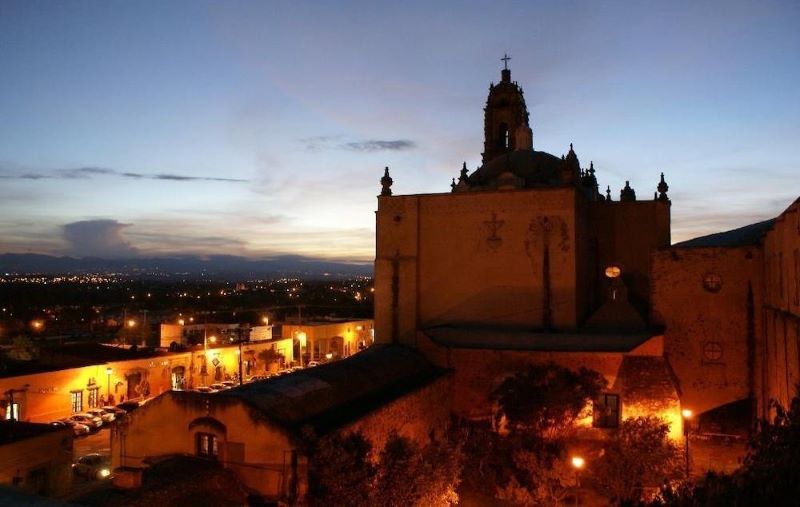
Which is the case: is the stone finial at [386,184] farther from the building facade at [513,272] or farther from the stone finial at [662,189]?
the stone finial at [662,189]

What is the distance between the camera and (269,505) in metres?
13.6

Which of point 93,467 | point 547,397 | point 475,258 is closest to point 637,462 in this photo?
point 547,397

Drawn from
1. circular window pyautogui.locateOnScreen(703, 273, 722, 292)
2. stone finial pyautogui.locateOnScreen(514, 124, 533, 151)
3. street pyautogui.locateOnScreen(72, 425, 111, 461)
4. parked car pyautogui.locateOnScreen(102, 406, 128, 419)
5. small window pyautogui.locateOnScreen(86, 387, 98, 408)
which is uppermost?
stone finial pyautogui.locateOnScreen(514, 124, 533, 151)

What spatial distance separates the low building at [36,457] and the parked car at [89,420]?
895cm

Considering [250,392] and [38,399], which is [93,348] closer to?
[38,399]

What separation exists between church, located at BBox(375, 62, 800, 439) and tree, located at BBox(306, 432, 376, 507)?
29.1ft

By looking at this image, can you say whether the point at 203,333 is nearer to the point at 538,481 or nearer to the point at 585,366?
the point at 585,366

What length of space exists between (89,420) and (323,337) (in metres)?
21.9

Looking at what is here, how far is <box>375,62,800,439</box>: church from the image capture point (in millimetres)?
21000

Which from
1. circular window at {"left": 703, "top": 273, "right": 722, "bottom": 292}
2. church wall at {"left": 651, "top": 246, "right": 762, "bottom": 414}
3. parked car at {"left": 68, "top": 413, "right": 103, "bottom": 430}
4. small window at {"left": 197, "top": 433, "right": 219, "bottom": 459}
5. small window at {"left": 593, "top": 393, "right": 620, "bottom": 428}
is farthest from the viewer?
parked car at {"left": 68, "top": 413, "right": 103, "bottom": 430}

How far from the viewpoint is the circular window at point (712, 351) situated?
22.8 meters

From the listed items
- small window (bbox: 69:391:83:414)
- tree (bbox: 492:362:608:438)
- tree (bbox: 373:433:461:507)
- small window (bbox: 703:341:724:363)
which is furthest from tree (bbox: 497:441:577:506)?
small window (bbox: 69:391:83:414)

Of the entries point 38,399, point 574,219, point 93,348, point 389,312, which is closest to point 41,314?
point 93,348

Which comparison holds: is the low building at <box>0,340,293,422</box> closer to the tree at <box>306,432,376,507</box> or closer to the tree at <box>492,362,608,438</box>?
the tree at <box>306,432,376,507</box>
